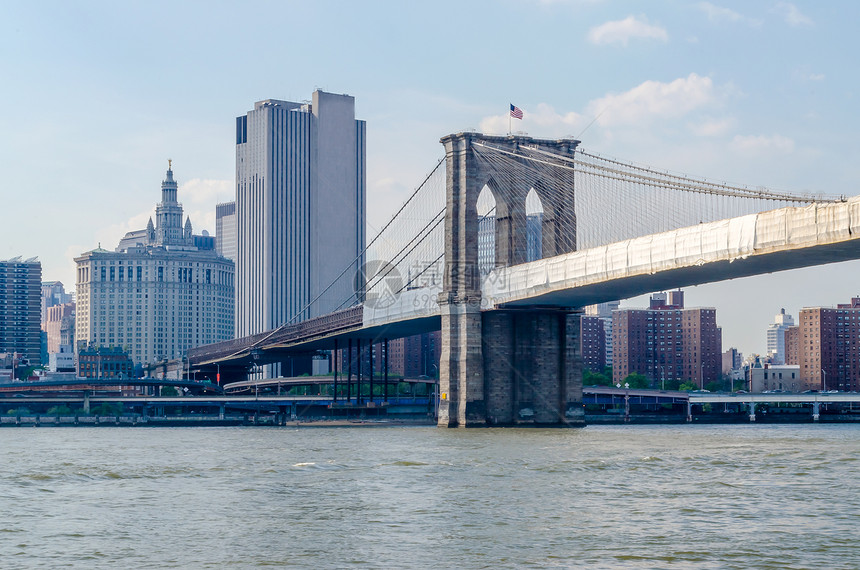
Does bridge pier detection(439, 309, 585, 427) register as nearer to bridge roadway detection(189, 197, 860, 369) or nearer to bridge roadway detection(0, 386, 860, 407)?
bridge roadway detection(189, 197, 860, 369)

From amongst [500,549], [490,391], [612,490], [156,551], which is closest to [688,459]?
[612,490]

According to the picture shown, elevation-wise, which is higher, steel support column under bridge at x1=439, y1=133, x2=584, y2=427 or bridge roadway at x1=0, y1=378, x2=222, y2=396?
steel support column under bridge at x1=439, y1=133, x2=584, y2=427

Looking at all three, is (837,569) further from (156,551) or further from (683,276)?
(683,276)

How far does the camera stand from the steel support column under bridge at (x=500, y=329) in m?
80.1

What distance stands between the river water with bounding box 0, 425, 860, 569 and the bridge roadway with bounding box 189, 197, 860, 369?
901cm

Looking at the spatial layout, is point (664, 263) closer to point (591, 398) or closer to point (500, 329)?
point (500, 329)

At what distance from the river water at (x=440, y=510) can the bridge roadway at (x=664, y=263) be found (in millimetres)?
9008

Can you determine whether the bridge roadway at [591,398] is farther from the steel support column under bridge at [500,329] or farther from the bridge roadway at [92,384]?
the steel support column under bridge at [500,329]

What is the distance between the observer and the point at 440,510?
32.1 metres

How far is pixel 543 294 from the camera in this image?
73.5 metres

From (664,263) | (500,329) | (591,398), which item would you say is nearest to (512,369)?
(500,329)

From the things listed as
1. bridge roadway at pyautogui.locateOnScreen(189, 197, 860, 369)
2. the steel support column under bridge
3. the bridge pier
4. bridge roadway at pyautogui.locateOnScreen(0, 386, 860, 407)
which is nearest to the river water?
bridge roadway at pyautogui.locateOnScreen(189, 197, 860, 369)

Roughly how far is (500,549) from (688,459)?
24.4 meters

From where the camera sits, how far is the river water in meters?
25.0
